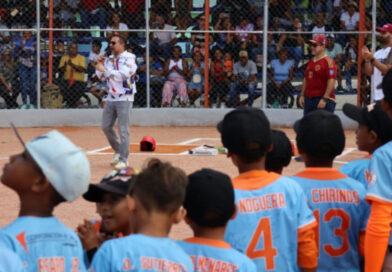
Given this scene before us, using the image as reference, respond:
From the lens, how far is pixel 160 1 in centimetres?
1842

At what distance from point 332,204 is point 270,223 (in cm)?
46

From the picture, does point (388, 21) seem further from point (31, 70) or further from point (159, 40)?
point (31, 70)

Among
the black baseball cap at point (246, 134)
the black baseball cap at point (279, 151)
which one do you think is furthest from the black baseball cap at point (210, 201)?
the black baseball cap at point (279, 151)

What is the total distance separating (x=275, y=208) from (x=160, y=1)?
15.1 meters

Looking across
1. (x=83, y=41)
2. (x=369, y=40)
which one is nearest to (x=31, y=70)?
(x=83, y=41)

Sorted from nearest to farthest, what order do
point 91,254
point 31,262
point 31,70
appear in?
point 31,262 → point 91,254 → point 31,70

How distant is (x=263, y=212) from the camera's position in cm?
379

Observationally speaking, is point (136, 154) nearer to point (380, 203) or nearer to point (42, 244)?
point (380, 203)

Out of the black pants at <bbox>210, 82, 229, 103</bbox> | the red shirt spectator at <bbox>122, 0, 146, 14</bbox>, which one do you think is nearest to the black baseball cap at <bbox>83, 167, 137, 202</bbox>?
the black pants at <bbox>210, 82, 229, 103</bbox>

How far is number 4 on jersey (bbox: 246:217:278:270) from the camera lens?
3.79 meters

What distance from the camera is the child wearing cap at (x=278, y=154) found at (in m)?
4.51

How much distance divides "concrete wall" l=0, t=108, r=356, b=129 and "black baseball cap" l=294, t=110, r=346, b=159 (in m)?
14.0

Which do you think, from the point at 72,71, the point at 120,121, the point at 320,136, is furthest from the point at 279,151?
the point at 72,71

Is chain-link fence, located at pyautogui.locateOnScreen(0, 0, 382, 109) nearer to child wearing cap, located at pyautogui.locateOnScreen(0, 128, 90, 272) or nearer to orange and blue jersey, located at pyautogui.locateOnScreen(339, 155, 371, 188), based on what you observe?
orange and blue jersey, located at pyautogui.locateOnScreen(339, 155, 371, 188)
